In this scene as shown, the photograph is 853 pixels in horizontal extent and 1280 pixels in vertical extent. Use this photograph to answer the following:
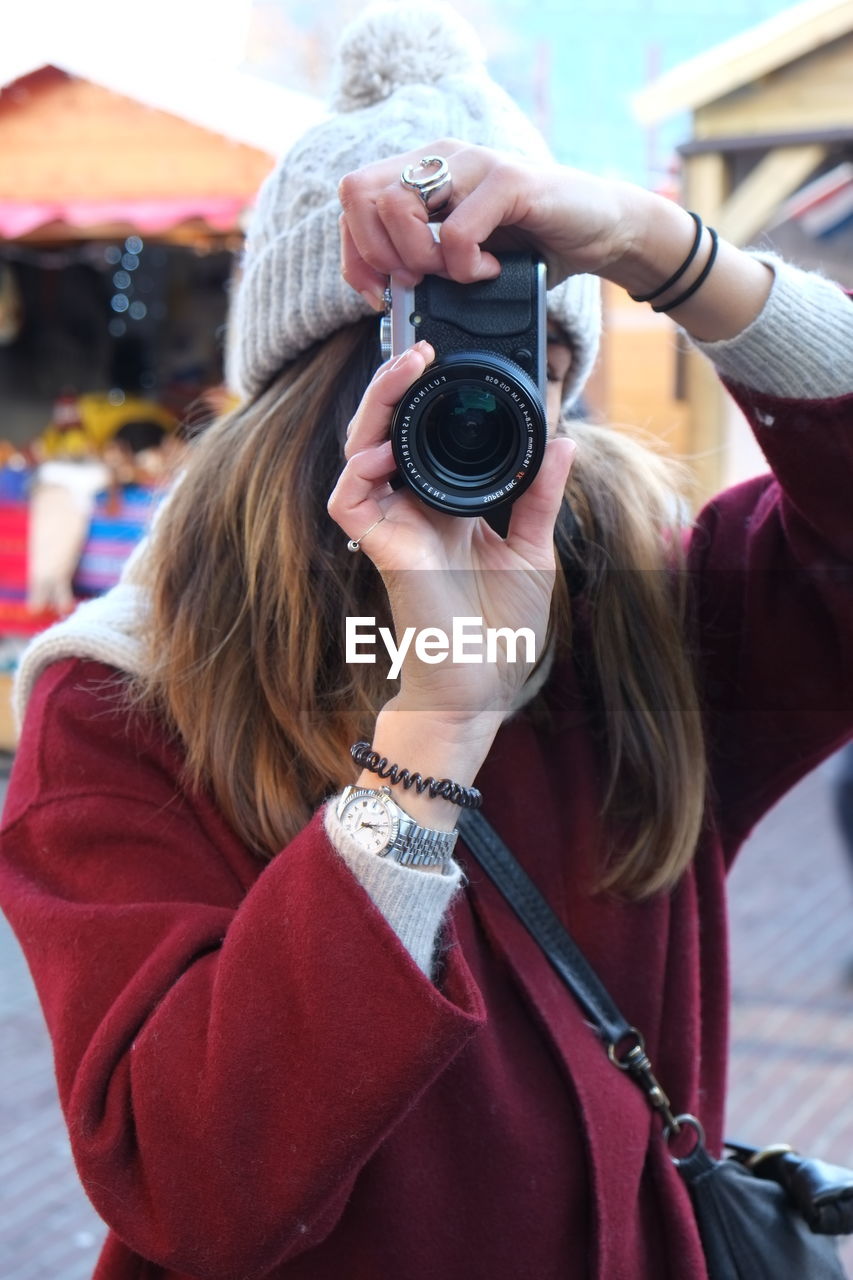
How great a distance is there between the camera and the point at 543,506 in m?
1.08

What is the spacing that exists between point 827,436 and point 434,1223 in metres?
0.79

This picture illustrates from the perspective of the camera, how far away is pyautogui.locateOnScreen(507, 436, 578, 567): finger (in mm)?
1070

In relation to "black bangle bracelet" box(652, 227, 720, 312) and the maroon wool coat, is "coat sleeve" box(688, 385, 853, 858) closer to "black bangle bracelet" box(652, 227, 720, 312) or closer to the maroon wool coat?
the maroon wool coat

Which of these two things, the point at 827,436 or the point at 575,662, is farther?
the point at 575,662

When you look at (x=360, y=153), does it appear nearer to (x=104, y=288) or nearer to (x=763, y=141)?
(x=763, y=141)

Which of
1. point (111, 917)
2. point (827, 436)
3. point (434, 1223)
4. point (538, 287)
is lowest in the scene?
point (434, 1223)

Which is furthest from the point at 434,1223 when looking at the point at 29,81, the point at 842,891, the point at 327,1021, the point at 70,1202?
the point at 29,81

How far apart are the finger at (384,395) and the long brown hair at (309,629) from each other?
0.65ft

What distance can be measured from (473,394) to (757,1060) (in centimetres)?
274

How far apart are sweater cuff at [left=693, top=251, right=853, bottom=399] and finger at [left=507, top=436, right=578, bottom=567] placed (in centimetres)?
26

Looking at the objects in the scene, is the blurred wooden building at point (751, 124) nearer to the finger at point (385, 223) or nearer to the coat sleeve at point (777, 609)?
the coat sleeve at point (777, 609)

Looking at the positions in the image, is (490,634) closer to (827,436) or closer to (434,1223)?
(827,436)

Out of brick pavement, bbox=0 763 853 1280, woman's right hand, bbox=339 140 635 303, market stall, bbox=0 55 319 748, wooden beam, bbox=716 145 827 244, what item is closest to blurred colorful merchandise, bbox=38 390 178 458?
market stall, bbox=0 55 319 748

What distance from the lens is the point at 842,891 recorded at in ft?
15.0
